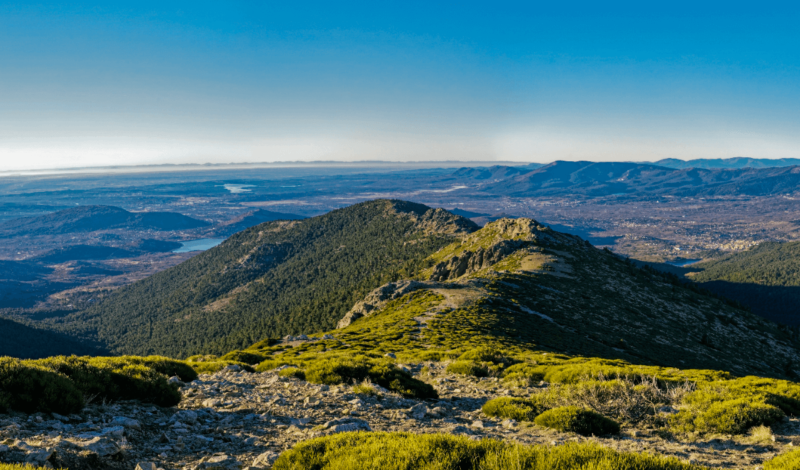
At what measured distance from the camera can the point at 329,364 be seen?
19.7m

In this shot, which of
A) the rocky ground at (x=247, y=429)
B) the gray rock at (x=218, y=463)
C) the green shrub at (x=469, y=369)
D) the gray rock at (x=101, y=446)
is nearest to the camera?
the gray rock at (x=101, y=446)

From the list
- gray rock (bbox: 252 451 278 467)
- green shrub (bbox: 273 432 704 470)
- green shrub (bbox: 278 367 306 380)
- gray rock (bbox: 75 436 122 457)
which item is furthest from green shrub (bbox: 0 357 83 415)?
green shrub (bbox: 278 367 306 380)

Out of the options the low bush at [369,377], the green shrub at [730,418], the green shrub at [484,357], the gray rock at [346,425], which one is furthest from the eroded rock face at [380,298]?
the green shrub at [730,418]

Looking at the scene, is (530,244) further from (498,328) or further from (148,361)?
(148,361)

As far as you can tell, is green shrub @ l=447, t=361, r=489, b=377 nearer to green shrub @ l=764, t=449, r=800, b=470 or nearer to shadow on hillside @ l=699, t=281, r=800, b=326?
green shrub @ l=764, t=449, r=800, b=470

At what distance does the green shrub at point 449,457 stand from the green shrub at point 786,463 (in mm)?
2165

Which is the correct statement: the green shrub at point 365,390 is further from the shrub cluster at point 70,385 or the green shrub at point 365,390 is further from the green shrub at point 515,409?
the shrub cluster at point 70,385

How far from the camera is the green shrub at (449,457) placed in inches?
303

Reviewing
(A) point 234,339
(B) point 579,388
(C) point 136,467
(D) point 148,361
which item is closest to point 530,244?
(B) point 579,388

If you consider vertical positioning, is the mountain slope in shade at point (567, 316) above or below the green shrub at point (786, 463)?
below

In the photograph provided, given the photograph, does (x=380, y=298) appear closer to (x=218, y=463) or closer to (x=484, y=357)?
(x=484, y=357)

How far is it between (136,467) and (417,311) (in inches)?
1839

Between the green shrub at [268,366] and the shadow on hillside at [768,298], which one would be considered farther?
the shadow on hillside at [768,298]

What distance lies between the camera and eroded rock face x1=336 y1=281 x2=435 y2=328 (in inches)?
2606
